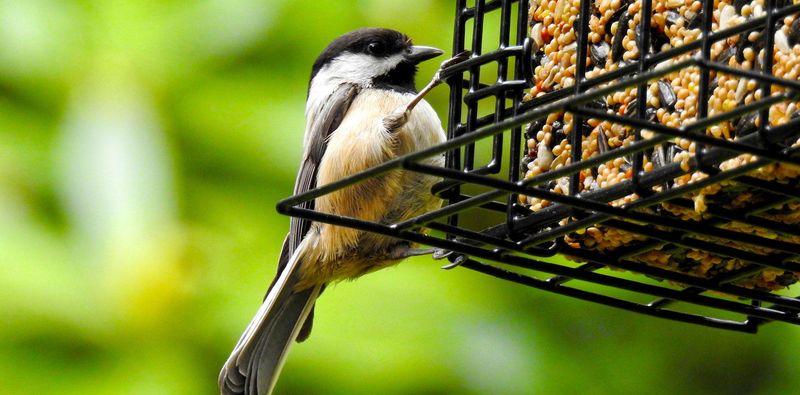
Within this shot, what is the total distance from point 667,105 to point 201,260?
6.88ft

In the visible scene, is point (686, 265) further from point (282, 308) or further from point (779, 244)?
point (282, 308)

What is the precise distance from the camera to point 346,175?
154 inches

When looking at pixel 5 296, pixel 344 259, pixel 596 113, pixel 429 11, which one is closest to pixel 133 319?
pixel 5 296

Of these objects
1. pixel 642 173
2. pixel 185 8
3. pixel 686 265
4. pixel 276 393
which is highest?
pixel 185 8

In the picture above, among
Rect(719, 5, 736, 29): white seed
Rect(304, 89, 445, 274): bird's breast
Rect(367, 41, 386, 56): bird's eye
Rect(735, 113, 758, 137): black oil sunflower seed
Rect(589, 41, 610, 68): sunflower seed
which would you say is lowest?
Rect(304, 89, 445, 274): bird's breast

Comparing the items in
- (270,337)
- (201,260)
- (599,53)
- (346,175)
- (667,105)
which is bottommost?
(270,337)

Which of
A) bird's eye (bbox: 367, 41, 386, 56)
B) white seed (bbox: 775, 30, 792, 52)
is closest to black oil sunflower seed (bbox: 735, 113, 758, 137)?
white seed (bbox: 775, 30, 792, 52)

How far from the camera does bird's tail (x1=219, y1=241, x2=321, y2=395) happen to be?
395cm

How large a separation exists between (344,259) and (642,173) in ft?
5.73

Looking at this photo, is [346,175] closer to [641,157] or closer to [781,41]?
[641,157]

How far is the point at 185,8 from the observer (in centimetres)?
455

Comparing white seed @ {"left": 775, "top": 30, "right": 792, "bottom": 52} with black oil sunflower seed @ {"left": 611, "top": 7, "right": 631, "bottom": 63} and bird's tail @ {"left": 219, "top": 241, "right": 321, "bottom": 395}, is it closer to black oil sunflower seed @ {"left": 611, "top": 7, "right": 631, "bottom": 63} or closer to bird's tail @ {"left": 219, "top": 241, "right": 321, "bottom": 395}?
black oil sunflower seed @ {"left": 611, "top": 7, "right": 631, "bottom": 63}

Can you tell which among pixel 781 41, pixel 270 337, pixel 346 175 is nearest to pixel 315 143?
pixel 346 175

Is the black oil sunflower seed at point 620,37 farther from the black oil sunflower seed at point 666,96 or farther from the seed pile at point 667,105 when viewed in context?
the black oil sunflower seed at point 666,96
